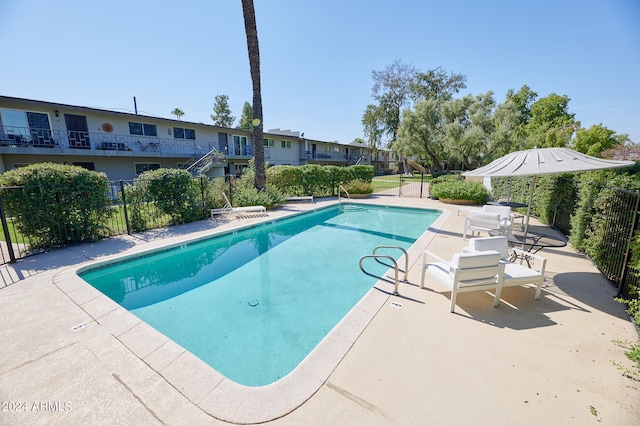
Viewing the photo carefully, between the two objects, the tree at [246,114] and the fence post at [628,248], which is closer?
the fence post at [628,248]

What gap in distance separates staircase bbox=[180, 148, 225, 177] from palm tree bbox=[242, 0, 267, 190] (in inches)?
326

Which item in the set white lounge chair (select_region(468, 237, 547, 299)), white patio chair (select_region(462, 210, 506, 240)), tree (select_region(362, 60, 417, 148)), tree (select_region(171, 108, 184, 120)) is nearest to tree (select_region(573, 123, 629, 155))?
tree (select_region(362, 60, 417, 148))

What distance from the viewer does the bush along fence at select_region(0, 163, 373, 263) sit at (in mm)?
6215

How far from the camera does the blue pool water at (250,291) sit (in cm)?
378

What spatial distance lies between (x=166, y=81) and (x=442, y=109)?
84.8ft

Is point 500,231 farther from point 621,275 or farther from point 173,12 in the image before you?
point 173,12

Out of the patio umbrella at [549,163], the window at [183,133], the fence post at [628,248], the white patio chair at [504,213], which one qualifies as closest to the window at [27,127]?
the window at [183,133]

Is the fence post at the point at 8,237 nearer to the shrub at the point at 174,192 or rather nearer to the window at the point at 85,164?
the shrub at the point at 174,192

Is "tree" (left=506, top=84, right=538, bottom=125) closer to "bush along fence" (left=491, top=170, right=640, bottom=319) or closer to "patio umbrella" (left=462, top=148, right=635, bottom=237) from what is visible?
"bush along fence" (left=491, top=170, right=640, bottom=319)

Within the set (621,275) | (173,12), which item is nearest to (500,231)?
(621,275)

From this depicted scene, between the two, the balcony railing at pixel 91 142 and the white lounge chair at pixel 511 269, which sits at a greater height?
the balcony railing at pixel 91 142

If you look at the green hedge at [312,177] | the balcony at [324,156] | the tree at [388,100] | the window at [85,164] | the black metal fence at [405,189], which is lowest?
the black metal fence at [405,189]

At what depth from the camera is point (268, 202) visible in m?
13.1

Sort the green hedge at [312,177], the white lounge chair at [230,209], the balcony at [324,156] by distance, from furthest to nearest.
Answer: the balcony at [324,156], the green hedge at [312,177], the white lounge chair at [230,209]
